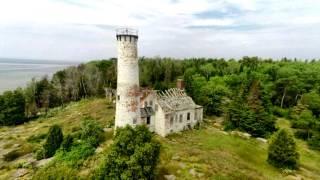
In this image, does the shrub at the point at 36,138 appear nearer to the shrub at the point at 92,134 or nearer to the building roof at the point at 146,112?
the shrub at the point at 92,134

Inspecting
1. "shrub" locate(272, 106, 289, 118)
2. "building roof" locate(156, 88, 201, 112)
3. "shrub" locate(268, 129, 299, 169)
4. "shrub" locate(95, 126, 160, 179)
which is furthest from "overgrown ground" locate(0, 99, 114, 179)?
"shrub" locate(272, 106, 289, 118)

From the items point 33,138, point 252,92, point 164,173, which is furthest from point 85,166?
point 252,92

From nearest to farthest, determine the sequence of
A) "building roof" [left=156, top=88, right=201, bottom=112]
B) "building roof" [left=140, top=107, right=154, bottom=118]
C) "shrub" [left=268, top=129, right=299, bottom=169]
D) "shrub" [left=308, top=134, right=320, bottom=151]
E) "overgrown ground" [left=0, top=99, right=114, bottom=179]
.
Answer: "shrub" [left=268, top=129, right=299, bottom=169]
"overgrown ground" [left=0, top=99, right=114, bottom=179]
"building roof" [left=140, top=107, right=154, bottom=118]
"building roof" [left=156, top=88, right=201, bottom=112]
"shrub" [left=308, top=134, right=320, bottom=151]

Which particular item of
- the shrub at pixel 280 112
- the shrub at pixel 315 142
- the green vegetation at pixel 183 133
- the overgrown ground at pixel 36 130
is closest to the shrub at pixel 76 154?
the green vegetation at pixel 183 133

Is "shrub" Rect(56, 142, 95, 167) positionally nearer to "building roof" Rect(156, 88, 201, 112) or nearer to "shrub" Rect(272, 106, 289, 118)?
"building roof" Rect(156, 88, 201, 112)

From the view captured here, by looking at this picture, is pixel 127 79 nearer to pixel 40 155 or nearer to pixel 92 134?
pixel 92 134

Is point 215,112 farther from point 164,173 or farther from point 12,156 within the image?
point 12,156
